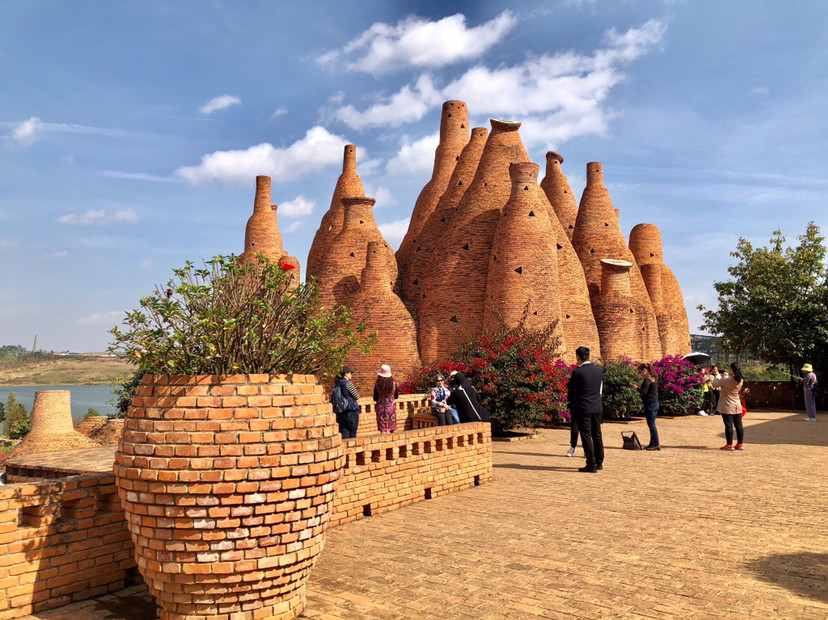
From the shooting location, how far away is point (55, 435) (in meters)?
21.4

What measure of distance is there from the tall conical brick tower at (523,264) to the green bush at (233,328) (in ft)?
58.1

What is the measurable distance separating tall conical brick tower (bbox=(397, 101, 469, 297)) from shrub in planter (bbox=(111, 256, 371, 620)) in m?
25.7

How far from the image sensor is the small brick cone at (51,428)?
21.0m

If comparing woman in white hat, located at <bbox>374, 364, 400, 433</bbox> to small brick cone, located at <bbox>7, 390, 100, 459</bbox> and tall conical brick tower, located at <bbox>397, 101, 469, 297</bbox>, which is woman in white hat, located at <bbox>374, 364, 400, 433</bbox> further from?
tall conical brick tower, located at <bbox>397, 101, 469, 297</bbox>

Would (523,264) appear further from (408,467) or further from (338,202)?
(408,467)

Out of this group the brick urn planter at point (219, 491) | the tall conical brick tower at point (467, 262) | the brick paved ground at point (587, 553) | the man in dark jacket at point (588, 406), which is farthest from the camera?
the tall conical brick tower at point (467, 262)

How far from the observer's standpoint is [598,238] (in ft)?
95.9

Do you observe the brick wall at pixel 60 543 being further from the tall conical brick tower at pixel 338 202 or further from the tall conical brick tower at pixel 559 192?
the tall conical brick tower at pixel 559 192

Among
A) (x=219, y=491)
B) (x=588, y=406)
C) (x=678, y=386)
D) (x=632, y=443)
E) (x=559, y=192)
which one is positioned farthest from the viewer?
(x=559, y=192)

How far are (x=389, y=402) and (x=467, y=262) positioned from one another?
14556mm

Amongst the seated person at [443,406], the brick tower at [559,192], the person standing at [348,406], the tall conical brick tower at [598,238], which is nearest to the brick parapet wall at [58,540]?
the person standing at [348,406]

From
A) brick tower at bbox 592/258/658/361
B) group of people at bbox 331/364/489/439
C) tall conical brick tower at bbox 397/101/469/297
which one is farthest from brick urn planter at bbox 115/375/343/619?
tall conical brick tower at bbox 397/101/469/297

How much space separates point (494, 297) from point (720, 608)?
62.0 ft

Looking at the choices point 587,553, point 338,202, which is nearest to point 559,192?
point 338,202
